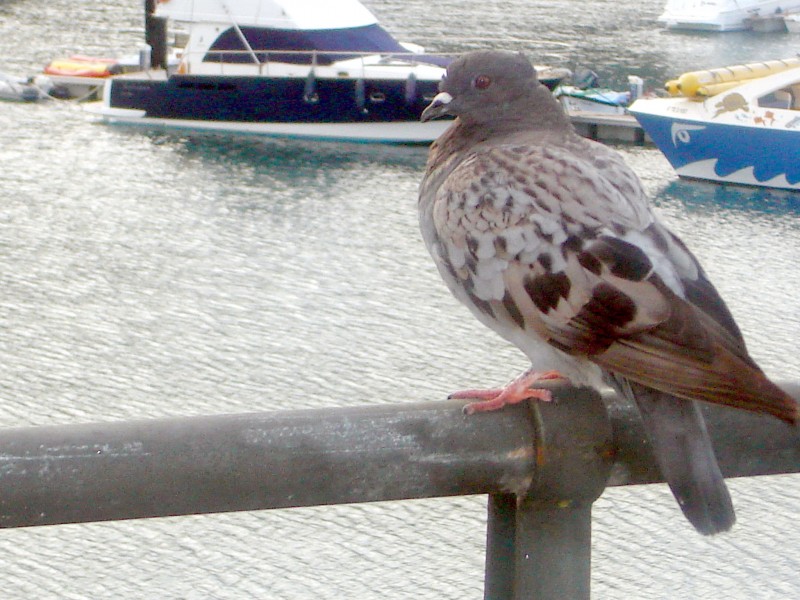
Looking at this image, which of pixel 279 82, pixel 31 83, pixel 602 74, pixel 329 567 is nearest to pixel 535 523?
pixel 329 567

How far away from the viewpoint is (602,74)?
29703mm

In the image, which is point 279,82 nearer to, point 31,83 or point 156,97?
point 156,97

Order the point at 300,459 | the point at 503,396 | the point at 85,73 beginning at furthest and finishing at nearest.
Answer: the point at 85,73 → the point at 503,396 → the point at 300,459

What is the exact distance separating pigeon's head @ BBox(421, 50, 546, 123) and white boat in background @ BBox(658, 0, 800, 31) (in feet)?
126

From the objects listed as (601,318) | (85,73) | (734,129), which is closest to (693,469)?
(601,318)

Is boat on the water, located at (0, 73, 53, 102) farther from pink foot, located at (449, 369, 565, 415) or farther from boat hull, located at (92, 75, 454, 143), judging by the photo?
pink foot, located at (449, 369, 565, 415)

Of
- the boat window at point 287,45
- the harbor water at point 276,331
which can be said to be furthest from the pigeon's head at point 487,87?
the boat window at point 287,45

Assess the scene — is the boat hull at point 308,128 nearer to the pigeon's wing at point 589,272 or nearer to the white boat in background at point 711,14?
the pigeon's wing at point 589,272

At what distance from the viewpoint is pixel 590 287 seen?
2449 millimetres

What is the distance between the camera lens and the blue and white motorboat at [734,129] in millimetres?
19781

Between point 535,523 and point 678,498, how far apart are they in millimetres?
229

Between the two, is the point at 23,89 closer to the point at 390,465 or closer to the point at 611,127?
the point at 611,127

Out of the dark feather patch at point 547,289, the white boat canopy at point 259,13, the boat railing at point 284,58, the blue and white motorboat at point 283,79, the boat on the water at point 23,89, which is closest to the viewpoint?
the dark feather patch at point 547,289

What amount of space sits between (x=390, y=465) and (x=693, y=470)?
47 cm
